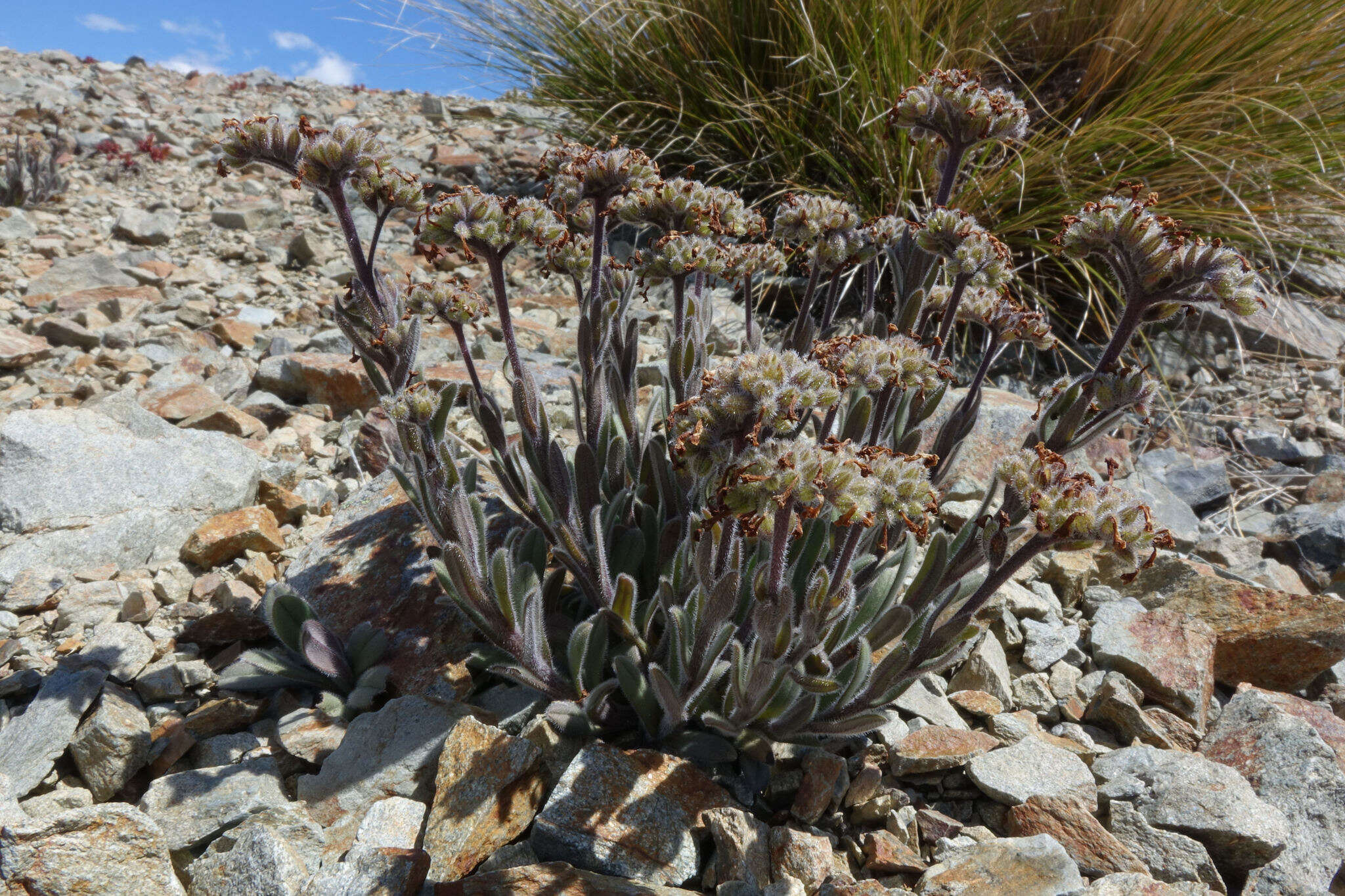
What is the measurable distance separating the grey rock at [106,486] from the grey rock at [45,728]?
37.7 inches

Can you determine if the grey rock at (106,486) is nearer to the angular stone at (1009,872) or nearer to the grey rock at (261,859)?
the grey rock at (261,859)

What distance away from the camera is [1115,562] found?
386cm

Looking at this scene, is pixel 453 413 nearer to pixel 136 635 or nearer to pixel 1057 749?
pixel 136 635

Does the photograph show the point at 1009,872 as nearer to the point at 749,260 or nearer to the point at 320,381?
the point at 749,260

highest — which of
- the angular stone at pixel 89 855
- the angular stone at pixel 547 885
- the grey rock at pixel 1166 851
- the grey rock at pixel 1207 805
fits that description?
the grey rock at pixel 1207 805

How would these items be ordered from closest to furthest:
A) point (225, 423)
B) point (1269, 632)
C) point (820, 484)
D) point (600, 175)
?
1. point (820, 484)
2. point (600, 175)
3. point (1269, 632)
4. point (225, 423)

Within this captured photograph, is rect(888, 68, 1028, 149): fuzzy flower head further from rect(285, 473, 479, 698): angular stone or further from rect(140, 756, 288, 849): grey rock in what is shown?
A: rect(140, 756, 288, 849): grey rock

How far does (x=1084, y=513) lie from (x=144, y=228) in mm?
8717

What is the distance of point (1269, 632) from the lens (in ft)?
10.8

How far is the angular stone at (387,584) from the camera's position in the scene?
10.6ft

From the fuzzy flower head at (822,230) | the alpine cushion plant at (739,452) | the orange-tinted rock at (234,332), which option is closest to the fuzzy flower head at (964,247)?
the alpine cushion plant at (739,452)

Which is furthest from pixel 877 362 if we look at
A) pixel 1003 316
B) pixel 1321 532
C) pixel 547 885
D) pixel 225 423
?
pixel 225 423

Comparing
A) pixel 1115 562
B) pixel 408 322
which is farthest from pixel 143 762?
pixel 1115 562

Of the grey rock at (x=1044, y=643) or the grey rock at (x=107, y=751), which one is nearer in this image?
the grey rock at (x=107, y=751)
